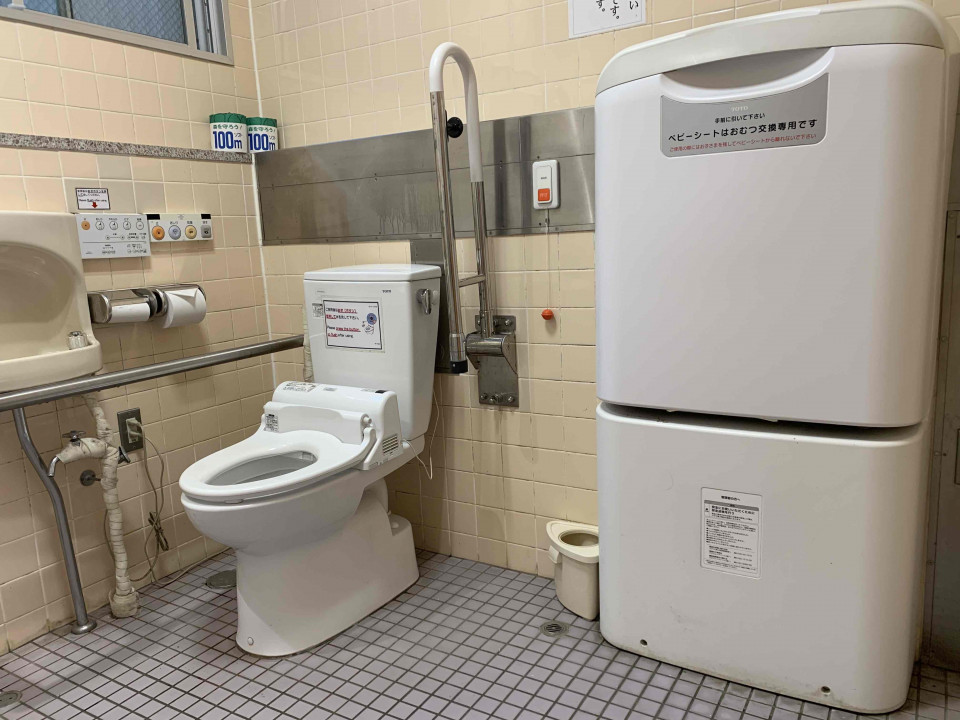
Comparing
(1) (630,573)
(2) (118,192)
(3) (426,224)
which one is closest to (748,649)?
(1) (630,573)

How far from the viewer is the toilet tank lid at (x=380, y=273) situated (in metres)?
1.91

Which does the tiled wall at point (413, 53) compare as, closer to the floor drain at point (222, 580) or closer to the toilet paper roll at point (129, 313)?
the toilet paper roll at point (129, 313)

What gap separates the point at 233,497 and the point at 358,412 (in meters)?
0.40

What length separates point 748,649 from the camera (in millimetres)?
1503

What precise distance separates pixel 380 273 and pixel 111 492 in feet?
3.07

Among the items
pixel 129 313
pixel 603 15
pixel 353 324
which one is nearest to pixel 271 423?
pixel 353 324

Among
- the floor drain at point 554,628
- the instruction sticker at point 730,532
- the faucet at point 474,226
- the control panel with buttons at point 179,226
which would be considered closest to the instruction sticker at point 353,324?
the faucet at point 474,226

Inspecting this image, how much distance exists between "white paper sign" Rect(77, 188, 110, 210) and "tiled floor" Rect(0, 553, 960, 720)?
113 cm

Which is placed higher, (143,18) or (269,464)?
(143,18)

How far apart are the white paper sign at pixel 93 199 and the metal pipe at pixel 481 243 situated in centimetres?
101

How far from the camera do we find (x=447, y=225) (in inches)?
70.0

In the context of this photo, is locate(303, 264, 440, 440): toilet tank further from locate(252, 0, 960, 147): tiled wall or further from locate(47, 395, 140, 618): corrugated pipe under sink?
locate(47, 395, 140, 618): corrugated pipe under sink

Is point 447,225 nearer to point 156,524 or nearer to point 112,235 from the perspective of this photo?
point 112,235

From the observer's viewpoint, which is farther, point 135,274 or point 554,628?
point 135,274
